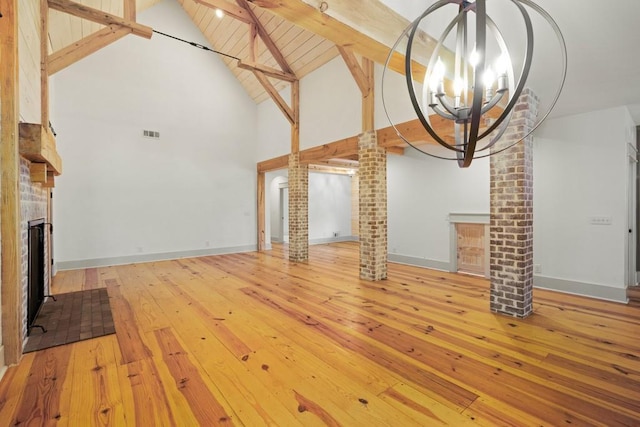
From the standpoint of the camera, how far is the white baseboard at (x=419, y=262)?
5691 millimetres

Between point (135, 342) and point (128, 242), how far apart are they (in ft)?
15.2

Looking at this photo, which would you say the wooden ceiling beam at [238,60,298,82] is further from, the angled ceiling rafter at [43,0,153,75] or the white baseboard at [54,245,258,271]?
the white baseboard at [54,245,258,271]

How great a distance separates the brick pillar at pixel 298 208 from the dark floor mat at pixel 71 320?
3595 mm

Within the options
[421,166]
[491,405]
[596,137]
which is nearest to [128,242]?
[421,166]

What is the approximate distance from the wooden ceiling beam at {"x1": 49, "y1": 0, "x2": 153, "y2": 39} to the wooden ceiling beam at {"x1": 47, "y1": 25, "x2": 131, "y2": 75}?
9 centimetres

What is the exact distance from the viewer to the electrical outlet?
3.82 metres

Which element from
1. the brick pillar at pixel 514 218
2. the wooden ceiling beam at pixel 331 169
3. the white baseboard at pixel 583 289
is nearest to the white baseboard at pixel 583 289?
the white baseboard at pixel 583 289

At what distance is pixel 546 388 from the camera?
200 centimetres

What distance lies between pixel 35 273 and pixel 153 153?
4.12 meters

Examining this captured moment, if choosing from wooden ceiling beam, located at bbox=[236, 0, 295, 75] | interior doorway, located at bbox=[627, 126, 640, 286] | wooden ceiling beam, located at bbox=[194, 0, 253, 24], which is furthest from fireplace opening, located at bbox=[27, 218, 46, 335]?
interior doorway, located at bbox=[627, 126, 640, 286]

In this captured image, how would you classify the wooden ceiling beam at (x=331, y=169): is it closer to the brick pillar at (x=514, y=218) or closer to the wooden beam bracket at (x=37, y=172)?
the brick pillar at (x=514, y=218)

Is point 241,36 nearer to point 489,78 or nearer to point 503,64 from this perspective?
point 489,78

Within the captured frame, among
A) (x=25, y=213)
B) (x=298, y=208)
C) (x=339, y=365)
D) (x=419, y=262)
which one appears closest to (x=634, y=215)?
(x=419, y=262)

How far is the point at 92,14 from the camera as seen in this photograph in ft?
14.1
